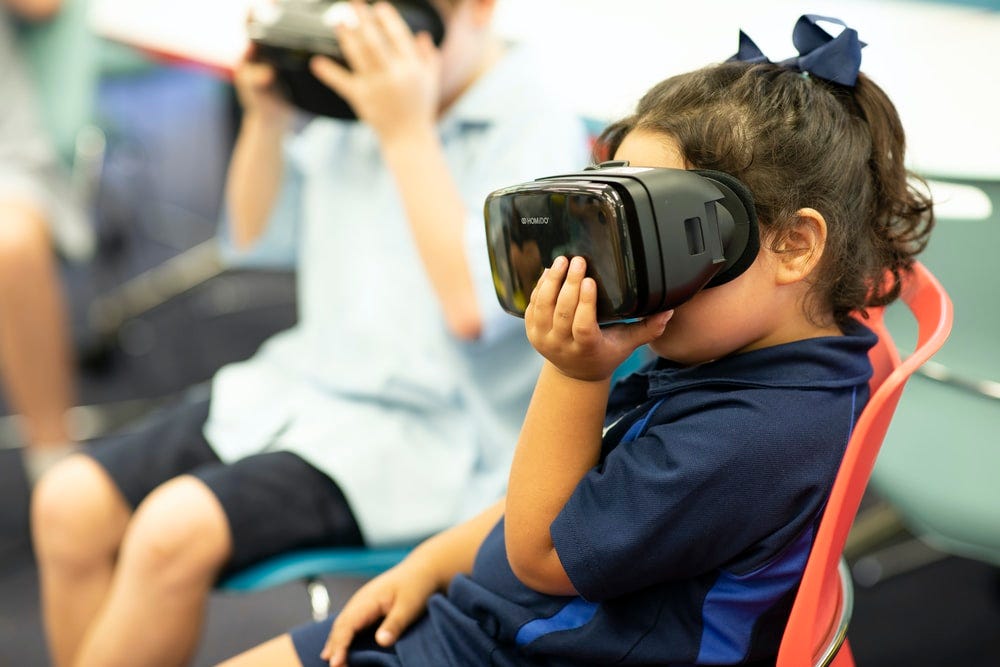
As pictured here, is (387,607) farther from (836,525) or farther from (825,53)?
(825,53)

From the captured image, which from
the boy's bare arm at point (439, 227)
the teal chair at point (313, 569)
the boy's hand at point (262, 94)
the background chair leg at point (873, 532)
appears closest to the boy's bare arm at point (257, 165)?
the boy's hand at point (262, 94)

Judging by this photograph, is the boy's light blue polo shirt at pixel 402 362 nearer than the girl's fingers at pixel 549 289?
No

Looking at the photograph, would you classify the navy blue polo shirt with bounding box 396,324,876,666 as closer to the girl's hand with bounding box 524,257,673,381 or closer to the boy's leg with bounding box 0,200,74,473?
the girl's hand with bounding box 524,257,673,381

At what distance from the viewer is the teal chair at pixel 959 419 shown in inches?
41.5

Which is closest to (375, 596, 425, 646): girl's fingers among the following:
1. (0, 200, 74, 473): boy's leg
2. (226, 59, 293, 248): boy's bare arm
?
(226, 59, 293, 248): boy's bare arm

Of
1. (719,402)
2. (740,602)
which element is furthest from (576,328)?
(740,602)

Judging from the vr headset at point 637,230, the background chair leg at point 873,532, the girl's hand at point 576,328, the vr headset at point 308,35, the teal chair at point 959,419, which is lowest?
the background chair leg at point 873,532

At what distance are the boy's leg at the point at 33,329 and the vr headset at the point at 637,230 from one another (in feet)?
4.66

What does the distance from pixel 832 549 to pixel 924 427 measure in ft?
1.62

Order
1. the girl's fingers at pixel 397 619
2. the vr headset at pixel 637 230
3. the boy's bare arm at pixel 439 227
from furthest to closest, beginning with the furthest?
1. the boy's bare arm at pixel 439 227
2. the girl's fingers at pixel 397 619
3. the vr headset at pixel 637 230

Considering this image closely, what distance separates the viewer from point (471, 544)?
916 mm

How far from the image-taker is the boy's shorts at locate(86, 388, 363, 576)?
1.03m

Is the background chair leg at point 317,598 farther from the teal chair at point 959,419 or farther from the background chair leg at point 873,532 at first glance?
the background chair leg at point 873,532

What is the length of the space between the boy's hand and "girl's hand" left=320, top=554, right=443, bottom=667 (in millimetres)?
644
